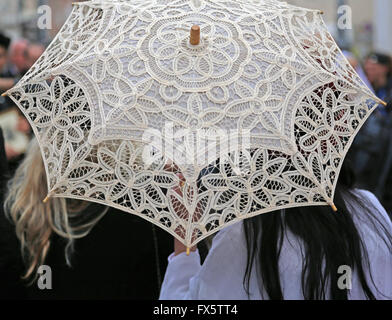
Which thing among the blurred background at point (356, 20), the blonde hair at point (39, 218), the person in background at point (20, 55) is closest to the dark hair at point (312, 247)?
the blonde hair at point (39, 218)

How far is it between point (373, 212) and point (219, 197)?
2.08 ft

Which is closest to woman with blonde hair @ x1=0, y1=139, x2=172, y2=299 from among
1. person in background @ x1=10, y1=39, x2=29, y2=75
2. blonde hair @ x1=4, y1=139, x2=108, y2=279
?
blonde hair @ x1=4, y1=139, x2=108, y2=279

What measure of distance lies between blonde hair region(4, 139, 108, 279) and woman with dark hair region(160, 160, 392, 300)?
0.90m

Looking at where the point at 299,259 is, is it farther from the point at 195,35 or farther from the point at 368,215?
the point at 195,35

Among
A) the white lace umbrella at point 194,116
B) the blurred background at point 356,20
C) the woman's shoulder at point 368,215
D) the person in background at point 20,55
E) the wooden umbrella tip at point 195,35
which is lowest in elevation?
the woman's shoulder at point 368,215

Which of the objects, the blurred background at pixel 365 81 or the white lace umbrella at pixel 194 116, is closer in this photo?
the white lace umbrella at pixel 194 116

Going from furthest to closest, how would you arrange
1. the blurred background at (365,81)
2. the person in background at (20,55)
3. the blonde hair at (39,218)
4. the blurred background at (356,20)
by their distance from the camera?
the blurred background at (356,20), the person in background at (20,55), the blurred background at (365,81), the blonde hair at (39,218)

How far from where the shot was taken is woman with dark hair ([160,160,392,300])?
2.27m

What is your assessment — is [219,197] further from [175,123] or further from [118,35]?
[118,35]

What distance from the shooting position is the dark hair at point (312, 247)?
2.26 metres

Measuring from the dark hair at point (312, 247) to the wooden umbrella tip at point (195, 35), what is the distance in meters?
0.66

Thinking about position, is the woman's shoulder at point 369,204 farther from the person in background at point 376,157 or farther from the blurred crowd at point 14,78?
the person in background at point 376,157

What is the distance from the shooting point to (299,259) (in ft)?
7.51

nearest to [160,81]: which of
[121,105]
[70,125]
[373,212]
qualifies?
[121,105]
